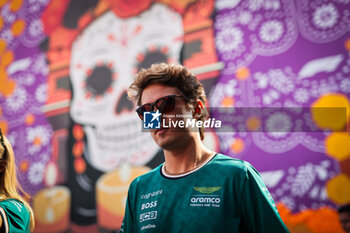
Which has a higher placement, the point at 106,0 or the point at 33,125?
the point at 106,0

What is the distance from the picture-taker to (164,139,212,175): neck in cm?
146

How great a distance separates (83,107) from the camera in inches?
132

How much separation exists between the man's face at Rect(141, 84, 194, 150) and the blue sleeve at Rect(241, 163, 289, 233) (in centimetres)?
32

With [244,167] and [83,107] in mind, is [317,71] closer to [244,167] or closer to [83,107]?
[244,167]

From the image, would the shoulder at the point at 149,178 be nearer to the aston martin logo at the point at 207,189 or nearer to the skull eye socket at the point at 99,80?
the aston martin logo at the point at 207,189

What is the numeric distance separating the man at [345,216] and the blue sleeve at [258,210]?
1067 millimetres

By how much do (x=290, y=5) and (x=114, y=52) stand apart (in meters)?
1.68

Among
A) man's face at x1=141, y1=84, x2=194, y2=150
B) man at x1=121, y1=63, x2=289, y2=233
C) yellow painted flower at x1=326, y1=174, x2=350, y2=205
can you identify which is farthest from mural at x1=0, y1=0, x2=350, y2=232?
man's face at x1=141, y1=84, x2=194, y2=150

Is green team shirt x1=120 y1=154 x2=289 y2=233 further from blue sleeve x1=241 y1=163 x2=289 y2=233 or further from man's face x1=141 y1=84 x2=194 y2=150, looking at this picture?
man's face x1=141 y1=84 x2=194 y2=150

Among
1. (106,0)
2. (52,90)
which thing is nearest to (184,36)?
(106,0)

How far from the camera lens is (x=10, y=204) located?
1.75m

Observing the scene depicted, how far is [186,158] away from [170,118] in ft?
0.61

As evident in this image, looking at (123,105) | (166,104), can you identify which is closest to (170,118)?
(166,104)

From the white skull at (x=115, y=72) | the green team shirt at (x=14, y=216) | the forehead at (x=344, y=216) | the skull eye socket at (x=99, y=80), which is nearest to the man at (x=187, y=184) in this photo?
the green team shirt at (x=14, y=216)
